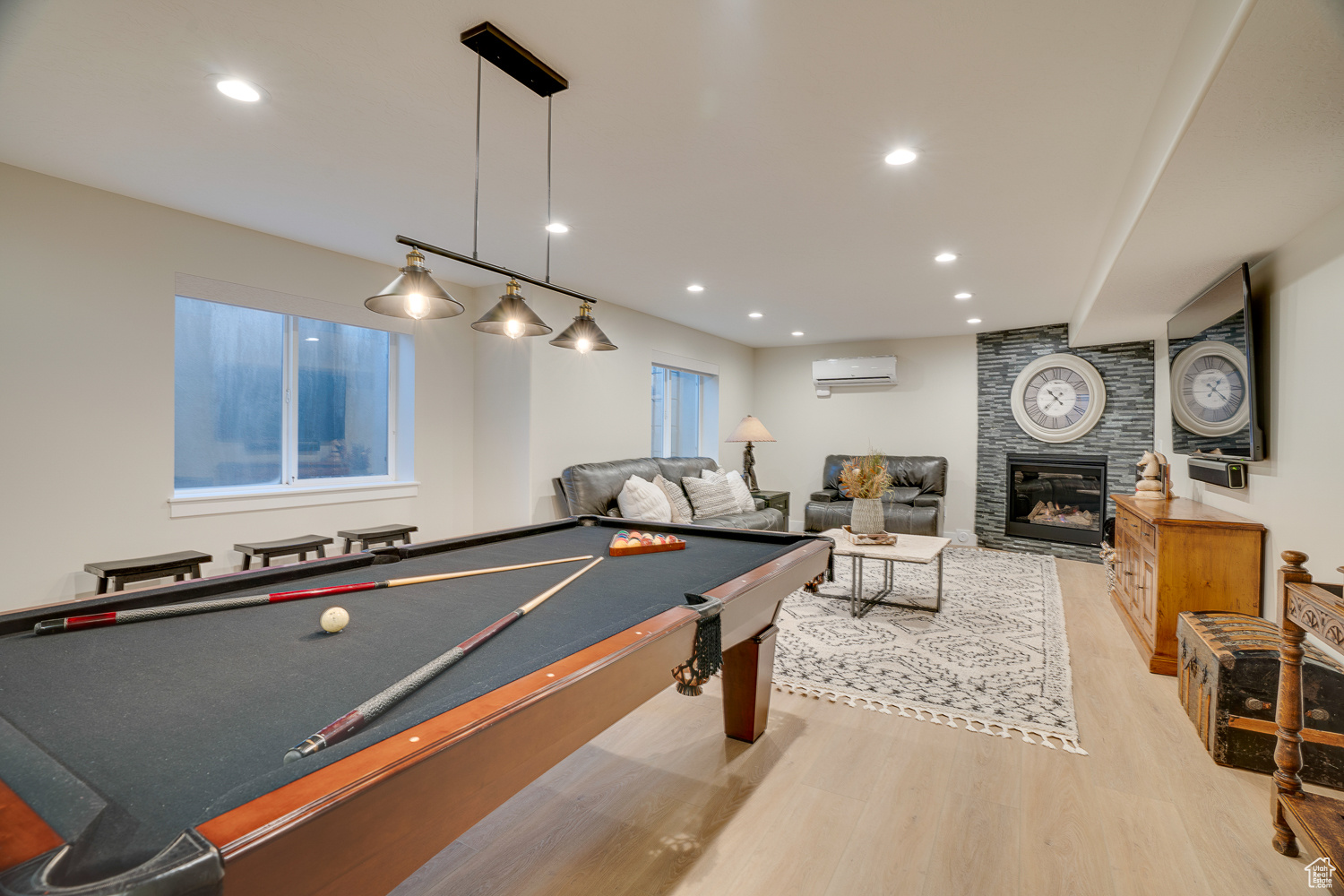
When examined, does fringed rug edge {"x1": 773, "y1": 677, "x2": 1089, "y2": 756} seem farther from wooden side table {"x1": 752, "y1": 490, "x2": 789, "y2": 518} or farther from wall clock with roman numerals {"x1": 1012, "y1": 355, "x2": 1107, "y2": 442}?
wall clock with roman numerals {"x1": 1012, "y1": 355, "x2": 1107, "y2": 442}

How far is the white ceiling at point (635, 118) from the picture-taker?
1.69 meters

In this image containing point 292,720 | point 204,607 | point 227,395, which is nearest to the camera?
point 292,720

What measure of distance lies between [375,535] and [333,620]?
2.63 m

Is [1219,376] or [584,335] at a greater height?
[584,335]

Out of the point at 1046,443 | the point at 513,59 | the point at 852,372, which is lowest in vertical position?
the point at 1046,443

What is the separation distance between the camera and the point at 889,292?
4801 mm

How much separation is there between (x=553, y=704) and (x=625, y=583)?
84 cm

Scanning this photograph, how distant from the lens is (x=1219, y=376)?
3.06 meters

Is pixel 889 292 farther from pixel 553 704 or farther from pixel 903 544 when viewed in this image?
pixel 553 704

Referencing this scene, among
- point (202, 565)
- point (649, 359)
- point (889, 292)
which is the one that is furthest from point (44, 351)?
point (889, 292)

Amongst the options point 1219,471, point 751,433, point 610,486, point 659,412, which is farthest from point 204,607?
point 751,433

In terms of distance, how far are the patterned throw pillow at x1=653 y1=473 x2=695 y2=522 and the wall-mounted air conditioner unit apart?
291cm

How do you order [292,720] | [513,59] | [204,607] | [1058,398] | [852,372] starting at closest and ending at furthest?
[292,720] → [204,607] → [513,59] → [1058,398] → [852,372]

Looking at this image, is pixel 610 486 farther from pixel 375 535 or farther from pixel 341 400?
pixel 341 400
